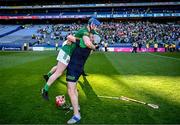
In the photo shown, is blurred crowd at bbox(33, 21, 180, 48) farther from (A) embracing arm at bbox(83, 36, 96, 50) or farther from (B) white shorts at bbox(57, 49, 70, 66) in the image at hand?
(A) embracing arm at bbox(83, 36, 96, 50)

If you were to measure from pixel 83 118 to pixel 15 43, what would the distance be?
1876 inches

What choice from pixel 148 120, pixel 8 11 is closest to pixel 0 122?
pixel 148 120

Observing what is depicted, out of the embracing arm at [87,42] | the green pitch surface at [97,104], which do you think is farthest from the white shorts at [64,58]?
the embracing arm at [87,42]

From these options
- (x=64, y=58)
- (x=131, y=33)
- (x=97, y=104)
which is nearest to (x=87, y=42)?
(x=64, y=58)

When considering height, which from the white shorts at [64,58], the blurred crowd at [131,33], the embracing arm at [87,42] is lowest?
the blurred crowd at [131,33]

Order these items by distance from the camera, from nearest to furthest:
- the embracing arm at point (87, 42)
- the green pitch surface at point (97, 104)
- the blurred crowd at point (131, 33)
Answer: the embracing arm at point (87, 42), the green pitch surface at point (97, 104), the blurred crowd at point (131, 33)

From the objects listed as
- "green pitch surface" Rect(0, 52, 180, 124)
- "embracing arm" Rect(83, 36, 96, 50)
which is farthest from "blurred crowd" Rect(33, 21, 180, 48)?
"embracing arm" Rect(83, 36, 96, 50)

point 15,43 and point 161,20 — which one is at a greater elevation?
point 161,20

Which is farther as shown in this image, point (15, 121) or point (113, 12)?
point (113, 12)

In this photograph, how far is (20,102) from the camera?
713cm

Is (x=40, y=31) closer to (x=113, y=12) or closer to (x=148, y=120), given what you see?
(x=113, y=12)

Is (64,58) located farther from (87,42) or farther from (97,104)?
(87,42)

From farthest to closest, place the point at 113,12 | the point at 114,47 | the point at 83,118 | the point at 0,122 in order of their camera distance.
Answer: the point at 113,12 < the point at 114,47 < the point at 83,118 < the point at 0,122

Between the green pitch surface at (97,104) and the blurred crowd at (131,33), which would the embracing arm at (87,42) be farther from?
the blurred crowd at (131,33)
